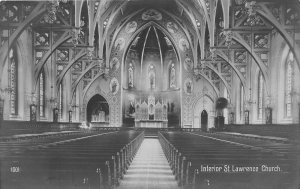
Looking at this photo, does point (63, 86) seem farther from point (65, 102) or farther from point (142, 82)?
point (142, 82)

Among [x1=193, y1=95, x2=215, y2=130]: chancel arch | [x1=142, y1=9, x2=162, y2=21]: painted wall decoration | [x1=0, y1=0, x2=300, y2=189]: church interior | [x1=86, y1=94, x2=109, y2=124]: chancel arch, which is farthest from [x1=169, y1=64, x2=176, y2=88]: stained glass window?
[x1=86, y1=94, x2=109, y2=124]: chancel arch

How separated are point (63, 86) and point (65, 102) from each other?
4.53 ft

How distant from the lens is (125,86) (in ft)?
147

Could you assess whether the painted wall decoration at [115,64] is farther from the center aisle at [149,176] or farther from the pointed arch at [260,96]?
the center aisle at [149,176]

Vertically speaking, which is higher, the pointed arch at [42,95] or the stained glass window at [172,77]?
the stained glass window at [172,77]

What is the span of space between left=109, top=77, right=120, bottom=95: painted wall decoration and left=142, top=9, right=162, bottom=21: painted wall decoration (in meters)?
7.26

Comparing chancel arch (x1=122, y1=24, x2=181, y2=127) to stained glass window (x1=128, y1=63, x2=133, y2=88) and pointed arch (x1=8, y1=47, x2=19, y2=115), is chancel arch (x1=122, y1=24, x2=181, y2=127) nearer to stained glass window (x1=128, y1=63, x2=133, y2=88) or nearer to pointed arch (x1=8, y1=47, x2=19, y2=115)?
stained glass window (x1=128, y1=63, x2=133, y2=88)

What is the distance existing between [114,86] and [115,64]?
236cm

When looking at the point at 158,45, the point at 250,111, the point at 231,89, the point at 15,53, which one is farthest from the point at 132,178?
the point at 158,45

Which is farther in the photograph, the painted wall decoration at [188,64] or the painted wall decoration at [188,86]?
the painted wall decoration at [188,86]

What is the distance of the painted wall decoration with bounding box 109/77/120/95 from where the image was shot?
139 feet

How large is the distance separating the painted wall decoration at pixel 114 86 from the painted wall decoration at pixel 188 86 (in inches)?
282

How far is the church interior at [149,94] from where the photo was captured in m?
6.35

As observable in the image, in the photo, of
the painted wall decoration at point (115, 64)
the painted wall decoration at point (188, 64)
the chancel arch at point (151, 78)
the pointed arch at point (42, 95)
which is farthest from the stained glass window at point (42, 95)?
the painted wall decoration at point (188, 64)
